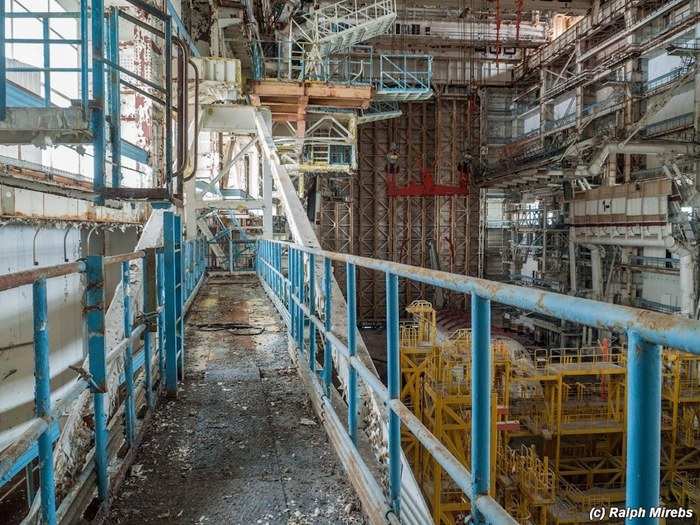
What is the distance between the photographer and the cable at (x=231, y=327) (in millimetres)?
7811

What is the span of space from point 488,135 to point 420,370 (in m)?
18.6

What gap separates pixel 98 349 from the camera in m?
2.75

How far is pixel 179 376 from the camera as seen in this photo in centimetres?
525

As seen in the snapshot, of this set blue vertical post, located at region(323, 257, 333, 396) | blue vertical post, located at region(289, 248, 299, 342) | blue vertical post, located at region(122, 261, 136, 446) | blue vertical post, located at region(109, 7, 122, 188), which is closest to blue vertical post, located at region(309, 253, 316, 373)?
blue vertical post, located at region(323, 257, 333, 396)

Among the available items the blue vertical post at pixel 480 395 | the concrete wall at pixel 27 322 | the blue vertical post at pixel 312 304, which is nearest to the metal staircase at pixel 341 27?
the concrete wall at pixel 27 322

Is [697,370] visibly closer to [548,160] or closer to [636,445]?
[548,160]

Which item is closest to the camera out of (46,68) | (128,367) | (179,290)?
(128,367)

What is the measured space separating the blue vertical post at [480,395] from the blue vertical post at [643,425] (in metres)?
0.62

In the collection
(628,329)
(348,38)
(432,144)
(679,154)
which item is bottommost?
(628,329)

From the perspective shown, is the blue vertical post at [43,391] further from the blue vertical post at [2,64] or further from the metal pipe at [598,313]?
the blue vertical post at [2,64]

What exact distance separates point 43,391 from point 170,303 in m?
2.88

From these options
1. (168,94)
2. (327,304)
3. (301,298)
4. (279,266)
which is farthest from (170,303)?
(279,266)

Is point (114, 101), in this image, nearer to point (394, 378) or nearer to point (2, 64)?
point (2, 64)

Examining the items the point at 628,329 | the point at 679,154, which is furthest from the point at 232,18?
the point at 628,329
